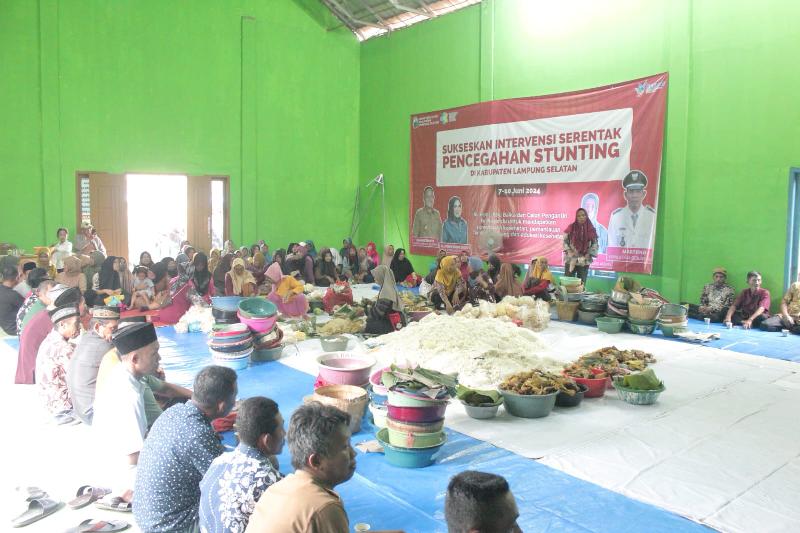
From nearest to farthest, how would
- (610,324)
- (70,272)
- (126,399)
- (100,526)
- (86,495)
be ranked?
1. (100,526)
2. (126,399)
3. (86,495)
4. (610,324)
5. (70,272)

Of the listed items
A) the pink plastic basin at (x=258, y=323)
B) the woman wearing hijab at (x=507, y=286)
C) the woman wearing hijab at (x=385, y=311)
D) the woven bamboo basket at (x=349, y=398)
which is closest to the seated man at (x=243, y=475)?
the woven bamboo basket at (x=349, y=398)

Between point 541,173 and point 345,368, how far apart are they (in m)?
7.46

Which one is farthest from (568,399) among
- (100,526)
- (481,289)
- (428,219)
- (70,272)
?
(428,219)

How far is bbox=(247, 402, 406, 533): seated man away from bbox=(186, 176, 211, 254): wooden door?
11582 millimetres

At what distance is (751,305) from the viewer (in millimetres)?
8188

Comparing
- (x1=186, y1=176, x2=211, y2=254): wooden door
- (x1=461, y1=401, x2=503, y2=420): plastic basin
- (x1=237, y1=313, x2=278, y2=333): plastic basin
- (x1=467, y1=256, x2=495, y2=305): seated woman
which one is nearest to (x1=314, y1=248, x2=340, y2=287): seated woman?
(x1=186, y1=176, x2=211, y2=254): wooden door

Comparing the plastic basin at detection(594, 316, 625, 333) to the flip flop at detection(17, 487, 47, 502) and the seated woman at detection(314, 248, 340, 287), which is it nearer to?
the seated woman at detection(314, 248, 340, 287)

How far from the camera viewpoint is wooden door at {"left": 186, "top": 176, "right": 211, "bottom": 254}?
12.9 m

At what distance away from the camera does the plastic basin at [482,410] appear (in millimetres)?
4477

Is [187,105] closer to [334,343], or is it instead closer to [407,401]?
[334,343]

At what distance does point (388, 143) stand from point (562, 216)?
522 centimetres

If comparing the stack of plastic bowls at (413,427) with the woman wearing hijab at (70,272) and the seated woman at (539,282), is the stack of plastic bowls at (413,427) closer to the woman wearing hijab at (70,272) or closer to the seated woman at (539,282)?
the seated woman at (539,282)

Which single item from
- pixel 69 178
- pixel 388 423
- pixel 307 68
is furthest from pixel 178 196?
pixel 388 423

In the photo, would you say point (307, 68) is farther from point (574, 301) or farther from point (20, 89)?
point (574, 301)
